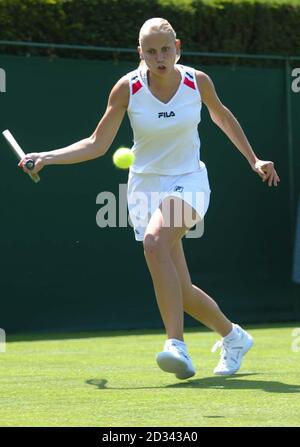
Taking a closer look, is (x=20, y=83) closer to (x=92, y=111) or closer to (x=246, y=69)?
(x=92, y=111)

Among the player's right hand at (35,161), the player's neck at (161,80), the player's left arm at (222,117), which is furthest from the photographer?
the player's left arm at (222,117)

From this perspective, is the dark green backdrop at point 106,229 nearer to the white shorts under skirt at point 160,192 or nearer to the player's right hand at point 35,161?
the white shorts under skirt at point 160,192

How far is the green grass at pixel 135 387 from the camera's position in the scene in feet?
15.5

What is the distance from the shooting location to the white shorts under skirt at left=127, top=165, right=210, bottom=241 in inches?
233

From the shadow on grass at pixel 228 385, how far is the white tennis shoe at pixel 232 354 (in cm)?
Answer: 17

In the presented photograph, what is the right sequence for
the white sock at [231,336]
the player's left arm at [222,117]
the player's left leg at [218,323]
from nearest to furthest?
the player's left arm at [222,117] → the player's left leg at [218,323] → the white sock at [231,336]

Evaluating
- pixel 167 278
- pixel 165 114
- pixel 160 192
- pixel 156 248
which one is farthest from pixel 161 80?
pixel 167 278

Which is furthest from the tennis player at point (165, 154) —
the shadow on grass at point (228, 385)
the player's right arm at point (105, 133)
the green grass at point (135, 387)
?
the green grass at point (135, 387)

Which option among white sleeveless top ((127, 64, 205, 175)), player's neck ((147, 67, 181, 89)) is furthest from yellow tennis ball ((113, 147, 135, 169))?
player's neck ((147, 67, 181, 89))

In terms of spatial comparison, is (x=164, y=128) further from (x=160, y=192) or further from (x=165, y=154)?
(x=160, y=192)

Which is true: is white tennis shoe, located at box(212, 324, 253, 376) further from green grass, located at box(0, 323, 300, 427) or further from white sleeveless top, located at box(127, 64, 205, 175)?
white sleeveless top, located at box(127, 64, 205, 175)

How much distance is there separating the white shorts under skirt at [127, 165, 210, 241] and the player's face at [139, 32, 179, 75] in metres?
0.55

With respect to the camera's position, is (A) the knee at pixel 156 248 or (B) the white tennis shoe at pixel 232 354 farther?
(B) the white tennis shoe at pixel 232 354

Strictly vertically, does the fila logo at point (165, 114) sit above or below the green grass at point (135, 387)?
above
